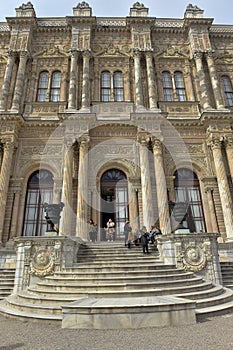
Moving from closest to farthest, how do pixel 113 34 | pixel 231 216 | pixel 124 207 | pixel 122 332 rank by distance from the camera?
1. pixel 122 332
2. pixel 231 216
3. pixel 124 207
4. pixel 113 34

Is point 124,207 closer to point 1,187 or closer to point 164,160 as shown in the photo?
point 164,160

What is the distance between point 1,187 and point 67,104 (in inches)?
270

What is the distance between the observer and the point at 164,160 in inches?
575

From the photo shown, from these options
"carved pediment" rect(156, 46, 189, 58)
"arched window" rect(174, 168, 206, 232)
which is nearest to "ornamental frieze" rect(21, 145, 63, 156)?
"arched window" rect(174, 168, 206, 232)

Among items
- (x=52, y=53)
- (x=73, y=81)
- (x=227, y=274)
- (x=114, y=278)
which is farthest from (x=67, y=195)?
(x=52, y=53)

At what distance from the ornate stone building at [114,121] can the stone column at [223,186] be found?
6cm

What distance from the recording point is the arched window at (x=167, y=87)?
1691 centimetres

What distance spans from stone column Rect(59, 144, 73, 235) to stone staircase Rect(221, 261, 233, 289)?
7490 millimetres

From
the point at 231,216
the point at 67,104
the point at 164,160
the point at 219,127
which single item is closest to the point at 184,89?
the point at 219,127

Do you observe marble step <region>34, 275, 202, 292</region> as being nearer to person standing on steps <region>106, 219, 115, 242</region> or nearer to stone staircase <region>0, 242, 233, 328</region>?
stone staircase <region>0, 242, 233, 328</region>

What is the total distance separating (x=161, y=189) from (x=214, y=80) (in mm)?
9064

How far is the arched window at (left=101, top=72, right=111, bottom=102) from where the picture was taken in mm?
16669

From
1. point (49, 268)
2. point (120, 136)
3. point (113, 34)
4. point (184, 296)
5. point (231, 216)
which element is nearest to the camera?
point (184, 296)

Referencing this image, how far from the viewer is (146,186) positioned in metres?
13.1
